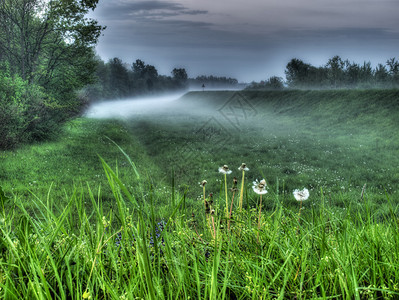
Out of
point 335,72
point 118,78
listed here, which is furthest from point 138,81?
point 335,72

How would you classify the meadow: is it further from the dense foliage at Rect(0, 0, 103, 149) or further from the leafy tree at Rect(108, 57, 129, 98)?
the leafy tree at Rect(108, 57, 129, 98)

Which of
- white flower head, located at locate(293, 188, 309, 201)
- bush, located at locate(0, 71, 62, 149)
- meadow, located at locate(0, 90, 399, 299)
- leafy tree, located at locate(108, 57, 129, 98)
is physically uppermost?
leafy tree, located at locate(108, 57, 129, 98)

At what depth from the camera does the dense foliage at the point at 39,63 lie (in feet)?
49.7

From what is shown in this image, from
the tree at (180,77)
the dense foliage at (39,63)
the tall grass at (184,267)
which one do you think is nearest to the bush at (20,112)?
the dense foliage at (39,63)

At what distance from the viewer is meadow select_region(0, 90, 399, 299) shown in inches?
69.6

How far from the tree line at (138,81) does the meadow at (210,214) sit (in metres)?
52.8

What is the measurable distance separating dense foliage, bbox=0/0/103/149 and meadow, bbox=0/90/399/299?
1492mm

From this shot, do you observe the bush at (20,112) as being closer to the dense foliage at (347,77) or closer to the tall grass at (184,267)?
the tall grass at (184,267)

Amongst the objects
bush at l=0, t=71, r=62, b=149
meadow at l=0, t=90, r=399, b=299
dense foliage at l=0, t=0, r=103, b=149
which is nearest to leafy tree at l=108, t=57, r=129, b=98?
dense foliage at l=0, t=0, r=103, b=149

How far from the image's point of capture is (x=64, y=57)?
1920 centimetres

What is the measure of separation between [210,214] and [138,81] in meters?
108

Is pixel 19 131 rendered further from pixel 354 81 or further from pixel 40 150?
pixel 354 81

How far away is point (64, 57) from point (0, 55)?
3.66 m

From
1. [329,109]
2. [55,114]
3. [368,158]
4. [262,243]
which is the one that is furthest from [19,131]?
[329,109]
